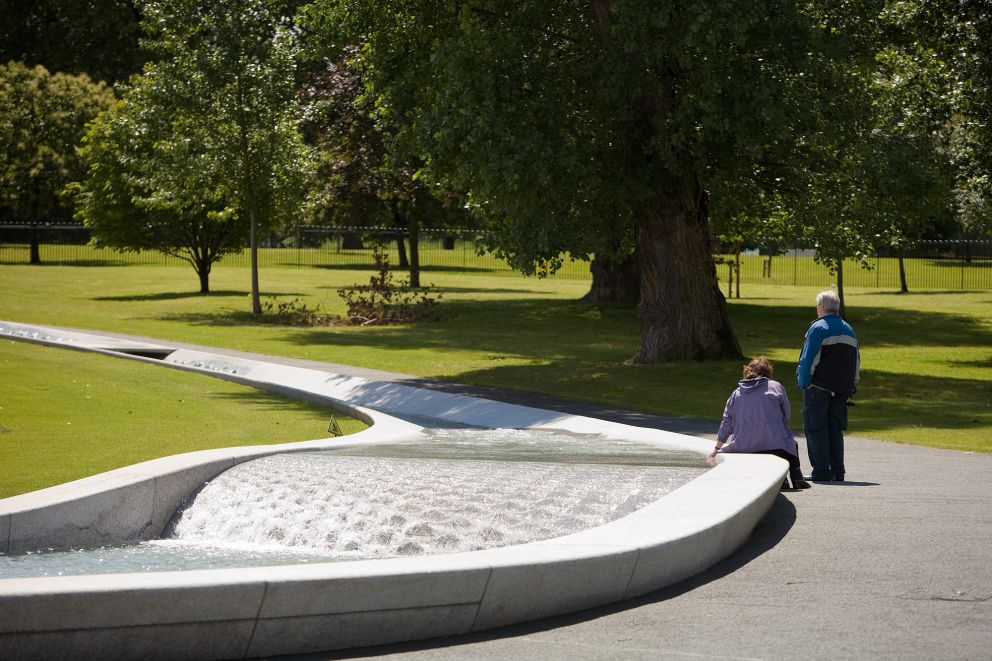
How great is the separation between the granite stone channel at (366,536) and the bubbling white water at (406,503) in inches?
0.9

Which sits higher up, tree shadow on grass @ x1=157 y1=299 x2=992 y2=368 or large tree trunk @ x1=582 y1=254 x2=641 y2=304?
large tree trunk @ x1=582 y1=254 x2=641 y2=304

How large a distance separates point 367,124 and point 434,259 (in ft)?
109

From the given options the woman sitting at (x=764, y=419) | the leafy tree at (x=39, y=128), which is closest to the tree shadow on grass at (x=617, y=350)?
the woman sitting at (x=764, y=419)

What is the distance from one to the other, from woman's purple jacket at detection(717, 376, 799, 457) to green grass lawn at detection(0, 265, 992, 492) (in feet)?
13.4

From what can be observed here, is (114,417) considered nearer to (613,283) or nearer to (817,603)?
(817,603)

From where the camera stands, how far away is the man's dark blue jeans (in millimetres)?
11523

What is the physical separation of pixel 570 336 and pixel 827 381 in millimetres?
18726

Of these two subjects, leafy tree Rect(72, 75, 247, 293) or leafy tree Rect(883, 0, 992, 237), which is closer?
leafy tree Rect(883, 0, 992, 237)

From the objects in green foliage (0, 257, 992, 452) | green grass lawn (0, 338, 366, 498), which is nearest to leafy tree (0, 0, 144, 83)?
green foliage (0, 257, 992, 452)

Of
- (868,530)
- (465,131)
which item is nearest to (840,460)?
(868,530)

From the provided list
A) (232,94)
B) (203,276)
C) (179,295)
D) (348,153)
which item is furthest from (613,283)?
(179,295)

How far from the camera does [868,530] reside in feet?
30.0

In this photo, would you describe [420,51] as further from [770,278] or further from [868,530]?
[770,278]

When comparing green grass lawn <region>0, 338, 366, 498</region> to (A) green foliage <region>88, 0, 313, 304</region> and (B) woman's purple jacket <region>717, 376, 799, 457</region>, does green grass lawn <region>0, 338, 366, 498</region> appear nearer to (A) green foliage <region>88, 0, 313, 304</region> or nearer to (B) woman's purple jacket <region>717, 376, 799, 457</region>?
(B) woman's purple jacket <region>717, 376, 799, 457</region>
